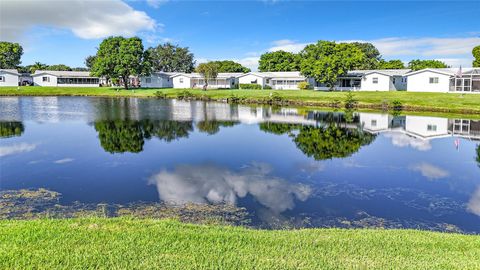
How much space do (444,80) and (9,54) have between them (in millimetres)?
101062

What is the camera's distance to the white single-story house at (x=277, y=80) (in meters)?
73.1

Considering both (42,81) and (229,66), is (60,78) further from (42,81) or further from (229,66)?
(229,66)

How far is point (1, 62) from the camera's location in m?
99.3

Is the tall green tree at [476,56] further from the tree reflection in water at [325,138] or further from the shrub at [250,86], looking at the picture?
the tree reflection in water at [325,138]

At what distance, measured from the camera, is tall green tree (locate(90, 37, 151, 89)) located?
71688 mm

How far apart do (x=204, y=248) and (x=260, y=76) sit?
234 feet

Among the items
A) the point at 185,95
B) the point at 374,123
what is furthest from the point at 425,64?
the point at 374,123

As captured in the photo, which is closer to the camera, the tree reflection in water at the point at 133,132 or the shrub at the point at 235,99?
the tree reflection in water at the point at 133,132

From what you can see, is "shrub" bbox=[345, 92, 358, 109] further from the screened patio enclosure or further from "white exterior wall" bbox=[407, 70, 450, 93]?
the screened patio enclosure

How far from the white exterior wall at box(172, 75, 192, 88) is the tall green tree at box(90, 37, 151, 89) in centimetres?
932

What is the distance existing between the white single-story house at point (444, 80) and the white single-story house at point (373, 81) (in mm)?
2912

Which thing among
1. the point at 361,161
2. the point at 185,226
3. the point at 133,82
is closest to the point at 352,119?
the point at 361,161

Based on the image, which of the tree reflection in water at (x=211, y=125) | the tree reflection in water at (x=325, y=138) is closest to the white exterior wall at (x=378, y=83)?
the tree reflection in water at (x=325, y=138)

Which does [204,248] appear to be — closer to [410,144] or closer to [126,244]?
[126,244]
